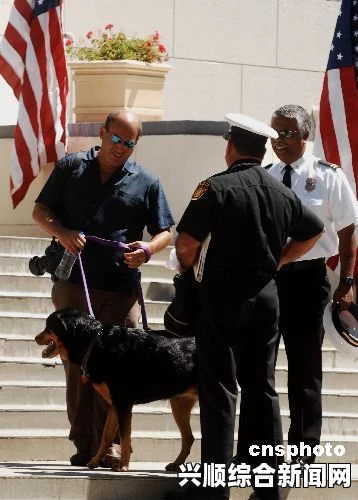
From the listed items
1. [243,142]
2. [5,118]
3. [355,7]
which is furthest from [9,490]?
[5,118]

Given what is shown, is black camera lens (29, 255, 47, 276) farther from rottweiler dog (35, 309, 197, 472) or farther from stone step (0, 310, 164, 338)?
stone step (0, 310, 164, 338)

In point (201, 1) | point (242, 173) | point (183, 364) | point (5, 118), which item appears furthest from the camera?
point (201, 1)

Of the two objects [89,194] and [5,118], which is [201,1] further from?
[89,194]

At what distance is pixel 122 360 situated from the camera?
26.2ft

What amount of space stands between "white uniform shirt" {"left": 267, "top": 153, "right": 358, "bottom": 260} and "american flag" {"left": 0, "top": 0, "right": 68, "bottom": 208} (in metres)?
4.81

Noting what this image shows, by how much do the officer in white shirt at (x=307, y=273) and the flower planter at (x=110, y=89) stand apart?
5.65 m

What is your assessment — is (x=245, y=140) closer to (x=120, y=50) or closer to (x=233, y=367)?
(x=233, y=367)

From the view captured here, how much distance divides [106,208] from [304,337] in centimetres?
134

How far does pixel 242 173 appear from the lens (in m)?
7.36

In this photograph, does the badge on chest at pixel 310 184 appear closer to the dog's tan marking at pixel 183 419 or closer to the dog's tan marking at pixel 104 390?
the dog's tan marking at pixel 183 419

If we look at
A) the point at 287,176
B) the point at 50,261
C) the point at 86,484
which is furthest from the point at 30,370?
the point at 287,176

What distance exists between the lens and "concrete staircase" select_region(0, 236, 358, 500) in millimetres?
7820

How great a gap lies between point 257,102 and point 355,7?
18.0 feet

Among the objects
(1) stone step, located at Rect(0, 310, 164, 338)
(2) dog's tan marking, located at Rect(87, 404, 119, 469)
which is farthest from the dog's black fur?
(1) stone step, located at Rect(0, 310, 164, 338)
